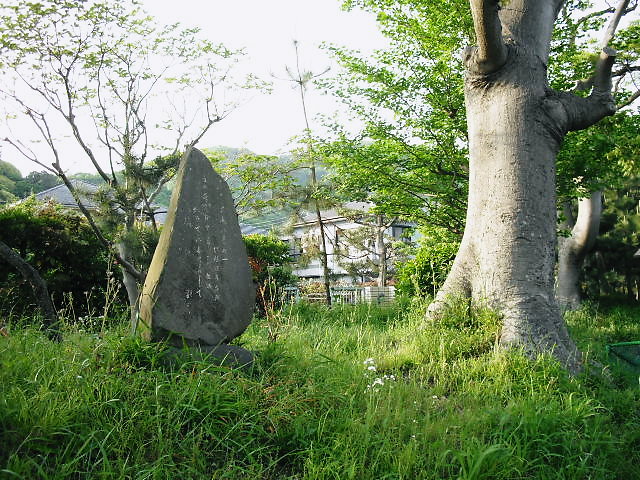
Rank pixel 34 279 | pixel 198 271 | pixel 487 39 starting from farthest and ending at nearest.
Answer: pixel 487 39
pixel 34 279
pixel 198 271

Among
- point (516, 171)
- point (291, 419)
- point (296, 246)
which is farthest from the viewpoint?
point (296, 246)

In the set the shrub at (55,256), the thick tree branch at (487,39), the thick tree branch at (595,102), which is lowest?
the shrub at (55,256)

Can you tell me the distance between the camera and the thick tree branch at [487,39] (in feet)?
17.0

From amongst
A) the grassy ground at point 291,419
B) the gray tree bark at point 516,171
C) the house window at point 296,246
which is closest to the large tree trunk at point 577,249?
the gray tree bark at point 516,171

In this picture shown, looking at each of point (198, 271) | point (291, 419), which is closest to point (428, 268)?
point (198, 271)

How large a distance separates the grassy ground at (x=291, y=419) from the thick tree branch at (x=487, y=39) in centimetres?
342

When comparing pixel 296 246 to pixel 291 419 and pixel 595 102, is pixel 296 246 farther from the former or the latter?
pixel 291 419

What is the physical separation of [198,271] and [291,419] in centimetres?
142

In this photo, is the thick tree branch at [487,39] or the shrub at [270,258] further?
the shrub at [270,258]

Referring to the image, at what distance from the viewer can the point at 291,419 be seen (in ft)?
10.9

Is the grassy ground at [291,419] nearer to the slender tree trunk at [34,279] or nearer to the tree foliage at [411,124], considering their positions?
the slender tree trunk at [34,279]

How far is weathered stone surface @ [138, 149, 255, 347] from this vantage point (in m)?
3.81

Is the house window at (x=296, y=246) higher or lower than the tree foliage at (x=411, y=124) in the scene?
lower

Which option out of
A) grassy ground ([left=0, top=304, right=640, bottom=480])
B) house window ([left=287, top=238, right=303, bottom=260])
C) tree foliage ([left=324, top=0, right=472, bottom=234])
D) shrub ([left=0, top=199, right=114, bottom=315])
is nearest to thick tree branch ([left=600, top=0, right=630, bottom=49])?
tree foliage ([left=324, top=0, right=472, bottom=234])
